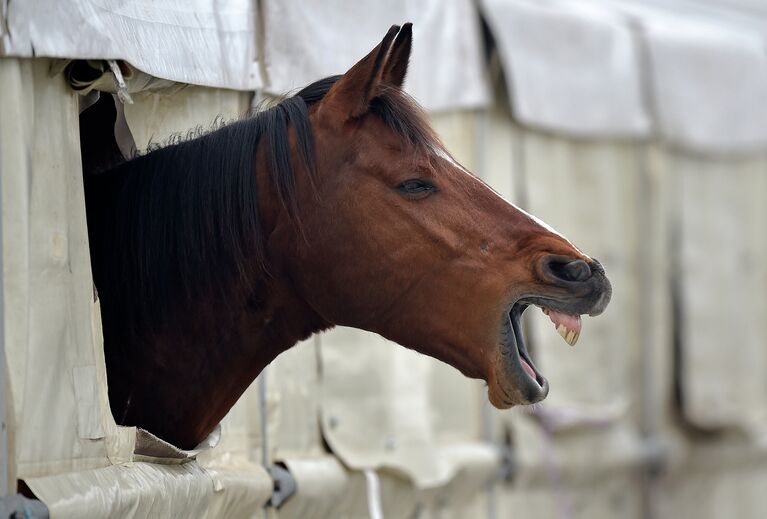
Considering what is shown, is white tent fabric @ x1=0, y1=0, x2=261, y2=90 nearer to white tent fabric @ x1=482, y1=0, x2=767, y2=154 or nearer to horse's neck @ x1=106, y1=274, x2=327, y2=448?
horse's neck @ x1=106, y1=274, x2=327, y2=448

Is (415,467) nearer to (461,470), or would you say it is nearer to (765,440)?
(461,470)

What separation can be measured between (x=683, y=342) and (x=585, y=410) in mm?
1077

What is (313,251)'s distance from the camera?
263 cm

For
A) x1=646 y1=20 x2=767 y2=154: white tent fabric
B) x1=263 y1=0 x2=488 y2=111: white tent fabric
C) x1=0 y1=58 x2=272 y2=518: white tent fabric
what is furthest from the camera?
x1=646 y1=20 x2=767 y2=154: white tent fabric

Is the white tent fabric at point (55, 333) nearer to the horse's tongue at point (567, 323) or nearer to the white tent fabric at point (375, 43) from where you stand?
the horse's tongue at point (567, 323)

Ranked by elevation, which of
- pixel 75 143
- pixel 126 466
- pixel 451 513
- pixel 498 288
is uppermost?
pixel 75 143

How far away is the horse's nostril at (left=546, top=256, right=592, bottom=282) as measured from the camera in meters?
2.49

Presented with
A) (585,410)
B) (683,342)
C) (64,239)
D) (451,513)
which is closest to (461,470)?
(451,513)

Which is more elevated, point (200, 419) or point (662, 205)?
point (662, 205)

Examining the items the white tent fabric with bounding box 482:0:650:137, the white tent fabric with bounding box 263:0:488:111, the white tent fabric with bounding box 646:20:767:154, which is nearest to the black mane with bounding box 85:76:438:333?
the white tent fabric with bounding box 263:0:488:111

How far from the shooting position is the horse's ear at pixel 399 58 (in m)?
2.66

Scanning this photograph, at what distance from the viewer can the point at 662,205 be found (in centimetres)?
649

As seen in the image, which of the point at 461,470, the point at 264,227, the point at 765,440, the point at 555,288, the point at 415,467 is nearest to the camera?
the point at 555,288

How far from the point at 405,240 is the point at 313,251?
0.63 feet
